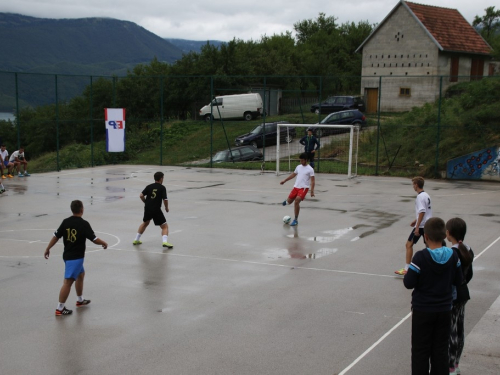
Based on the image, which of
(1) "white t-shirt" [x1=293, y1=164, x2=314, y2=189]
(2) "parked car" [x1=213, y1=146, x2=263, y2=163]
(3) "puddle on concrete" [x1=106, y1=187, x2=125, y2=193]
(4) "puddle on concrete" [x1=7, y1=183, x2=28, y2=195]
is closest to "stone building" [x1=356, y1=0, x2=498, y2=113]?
(2) "parked car" [x1=213, y1=146, x2=263, y2=163]

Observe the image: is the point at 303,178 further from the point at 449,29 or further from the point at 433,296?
the point at 449,29

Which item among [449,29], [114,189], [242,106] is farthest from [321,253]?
[449,29]

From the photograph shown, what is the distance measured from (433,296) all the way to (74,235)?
5.26 metres

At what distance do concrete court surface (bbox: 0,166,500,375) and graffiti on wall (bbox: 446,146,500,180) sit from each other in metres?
5.82

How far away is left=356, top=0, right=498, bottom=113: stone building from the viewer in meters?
46.3

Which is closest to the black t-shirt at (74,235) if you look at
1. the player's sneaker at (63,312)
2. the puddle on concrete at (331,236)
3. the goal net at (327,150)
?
the player's sneaker at (63,312)

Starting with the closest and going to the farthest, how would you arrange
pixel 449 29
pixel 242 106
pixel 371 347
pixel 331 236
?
pixel 371 347 → pixel 331 236 → pixel 242 106 → pixel 449 29

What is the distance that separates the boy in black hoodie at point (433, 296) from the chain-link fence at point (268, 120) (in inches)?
856

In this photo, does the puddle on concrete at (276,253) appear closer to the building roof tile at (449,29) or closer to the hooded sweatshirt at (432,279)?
the hooded sweatshirt at (432,279)

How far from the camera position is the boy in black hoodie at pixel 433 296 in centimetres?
584

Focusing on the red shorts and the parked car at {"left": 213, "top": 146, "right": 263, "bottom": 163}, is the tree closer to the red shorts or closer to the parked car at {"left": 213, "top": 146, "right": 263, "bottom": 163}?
the parked car at {"left": 213, "top": 146, "right": 263, "bottom": 163}

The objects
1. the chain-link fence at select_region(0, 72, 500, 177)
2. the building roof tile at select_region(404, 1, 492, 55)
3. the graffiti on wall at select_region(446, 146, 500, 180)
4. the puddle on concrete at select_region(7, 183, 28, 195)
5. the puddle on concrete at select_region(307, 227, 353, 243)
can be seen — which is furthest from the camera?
the building roof tile at select_region(404, 1, 492, 55)

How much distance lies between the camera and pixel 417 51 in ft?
160

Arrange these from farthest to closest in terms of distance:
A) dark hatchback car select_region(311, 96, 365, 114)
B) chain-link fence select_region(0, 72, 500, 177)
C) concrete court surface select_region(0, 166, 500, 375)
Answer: dark hatchback car select_region(311, 96, 365, 114), chain-link fence select_region(0, 72, 500, 177), concrete court surface select_region(0, 166, 500, 375)
